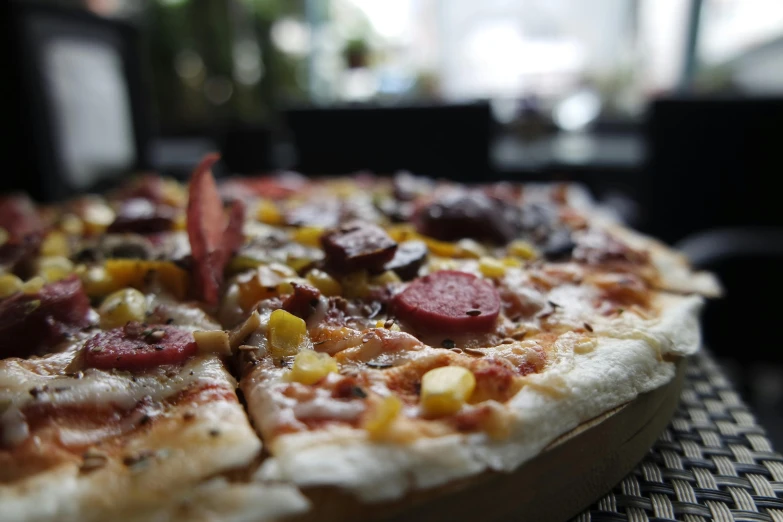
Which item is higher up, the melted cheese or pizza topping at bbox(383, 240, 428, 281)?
pizza topping at bbox(383, 240, 428, 281)

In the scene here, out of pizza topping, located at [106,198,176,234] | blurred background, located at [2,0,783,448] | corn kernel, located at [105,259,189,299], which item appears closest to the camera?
corn kernel, located at [105,259,189,299]

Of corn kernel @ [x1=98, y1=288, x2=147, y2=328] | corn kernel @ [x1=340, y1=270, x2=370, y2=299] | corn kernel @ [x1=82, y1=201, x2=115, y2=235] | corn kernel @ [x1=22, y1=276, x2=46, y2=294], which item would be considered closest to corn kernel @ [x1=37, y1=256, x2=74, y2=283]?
corn kernel @ [x1=22, y1=276, x2=46, y2=294]

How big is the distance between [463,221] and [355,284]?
1.72ft

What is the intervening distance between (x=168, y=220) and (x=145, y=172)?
2.49 metres

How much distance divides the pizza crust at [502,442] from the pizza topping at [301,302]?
399 millimetres

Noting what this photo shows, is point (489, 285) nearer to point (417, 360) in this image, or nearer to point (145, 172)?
point (417, 360)

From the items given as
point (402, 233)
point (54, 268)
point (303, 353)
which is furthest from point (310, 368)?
point (54, 268)

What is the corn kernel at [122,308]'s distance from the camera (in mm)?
1257

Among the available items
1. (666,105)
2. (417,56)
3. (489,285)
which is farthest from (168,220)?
(417,56)

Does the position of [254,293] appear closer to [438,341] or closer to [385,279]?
[385,279]

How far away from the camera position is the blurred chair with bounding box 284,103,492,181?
4.38 m

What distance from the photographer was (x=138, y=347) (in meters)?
1.08

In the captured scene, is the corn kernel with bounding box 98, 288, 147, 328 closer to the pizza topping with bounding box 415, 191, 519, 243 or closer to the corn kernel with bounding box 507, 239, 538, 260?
the pizza topping with bounding box 415, 191, 519, 243

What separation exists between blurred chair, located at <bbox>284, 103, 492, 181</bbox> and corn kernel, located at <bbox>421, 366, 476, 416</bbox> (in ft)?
11.7
